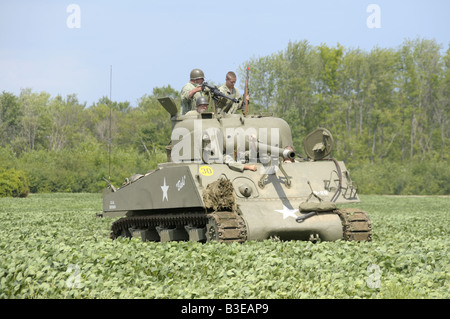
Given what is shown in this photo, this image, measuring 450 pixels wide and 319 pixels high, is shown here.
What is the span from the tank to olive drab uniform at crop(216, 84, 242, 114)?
0.62 m

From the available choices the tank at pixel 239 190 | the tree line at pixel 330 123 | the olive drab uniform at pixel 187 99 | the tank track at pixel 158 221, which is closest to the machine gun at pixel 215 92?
the olive drab uniform at pixel 187 99

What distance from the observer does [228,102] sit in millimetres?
16422

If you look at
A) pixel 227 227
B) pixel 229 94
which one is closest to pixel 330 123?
pixel 229 94

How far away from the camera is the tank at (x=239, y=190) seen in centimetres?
1310

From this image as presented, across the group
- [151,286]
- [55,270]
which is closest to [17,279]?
[55,270]

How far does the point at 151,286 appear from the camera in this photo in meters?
8.82

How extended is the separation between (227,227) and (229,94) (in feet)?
15.9

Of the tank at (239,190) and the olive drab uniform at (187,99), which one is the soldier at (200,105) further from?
the olive drab uniform at (187,99)

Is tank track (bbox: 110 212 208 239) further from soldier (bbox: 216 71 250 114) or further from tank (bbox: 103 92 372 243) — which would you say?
soldier (bbox: 216 71 250 114)

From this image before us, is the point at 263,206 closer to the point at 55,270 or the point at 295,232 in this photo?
the point at 295,232

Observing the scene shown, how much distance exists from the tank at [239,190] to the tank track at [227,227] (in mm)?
16

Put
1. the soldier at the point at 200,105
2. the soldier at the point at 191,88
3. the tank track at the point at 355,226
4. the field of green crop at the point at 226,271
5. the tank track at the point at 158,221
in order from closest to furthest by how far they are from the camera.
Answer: the field of green crop at the point at 226,271 → the tank track at the point at 355,226 → the tank track at the point at 158,221 → the soldier at the point at 200,105 → the soldier at the point at 191,88

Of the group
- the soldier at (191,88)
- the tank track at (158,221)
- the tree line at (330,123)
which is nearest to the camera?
the tank track at (158,221)

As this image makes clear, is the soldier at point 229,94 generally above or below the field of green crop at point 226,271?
above
